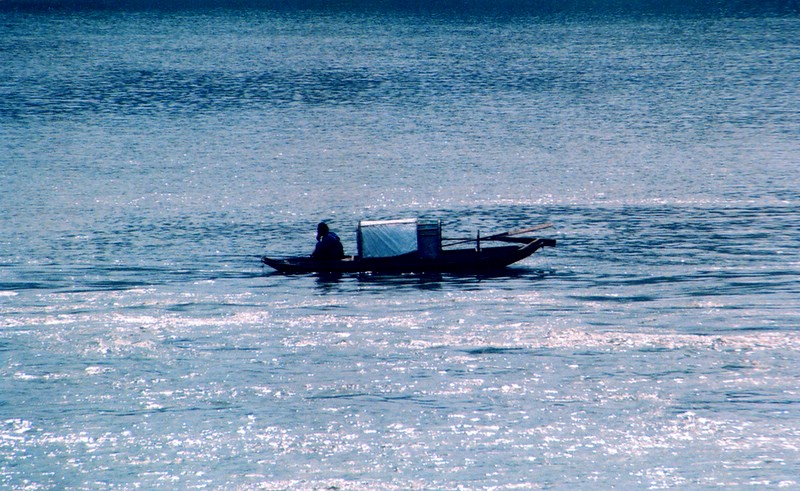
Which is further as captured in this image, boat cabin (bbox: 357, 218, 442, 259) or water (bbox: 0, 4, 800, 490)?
boat cabin (bbox: 357, 218, 442, 259)

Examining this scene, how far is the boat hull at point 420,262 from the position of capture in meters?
40.6

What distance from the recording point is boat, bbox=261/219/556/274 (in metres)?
40.1

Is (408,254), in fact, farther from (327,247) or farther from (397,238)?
(327,247)

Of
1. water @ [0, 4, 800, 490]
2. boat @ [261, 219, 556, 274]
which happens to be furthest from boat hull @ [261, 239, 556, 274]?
water @ [0, 4, 800, 490]

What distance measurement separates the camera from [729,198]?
56.1 metres

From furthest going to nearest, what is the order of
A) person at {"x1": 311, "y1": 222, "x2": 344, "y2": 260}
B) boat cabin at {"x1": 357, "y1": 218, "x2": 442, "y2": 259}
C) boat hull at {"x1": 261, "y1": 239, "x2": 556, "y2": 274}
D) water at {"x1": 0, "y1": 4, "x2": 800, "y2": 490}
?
boat hull at {"x1": 261, "y1": 239, "x2": 556, "y2": 274} → person at {"x1": 311, "y1": 222, "x2": 344, "y2": 260} → boat cabin at {"x1": 357, "y1": 218, "x2": 442, "y2": 259} → water at {"x1": 0, "y1": 4, "x2": 800, "y2": 490}

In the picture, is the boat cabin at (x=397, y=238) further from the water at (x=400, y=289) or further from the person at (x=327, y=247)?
the water at (x=400, y=289)

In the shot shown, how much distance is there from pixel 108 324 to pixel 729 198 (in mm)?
32552

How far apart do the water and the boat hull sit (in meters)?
0.53

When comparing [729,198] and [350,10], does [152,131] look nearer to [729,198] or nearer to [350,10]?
[729,198]

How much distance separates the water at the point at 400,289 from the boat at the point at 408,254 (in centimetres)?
61

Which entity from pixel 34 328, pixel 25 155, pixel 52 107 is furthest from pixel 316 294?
pixel 52 107

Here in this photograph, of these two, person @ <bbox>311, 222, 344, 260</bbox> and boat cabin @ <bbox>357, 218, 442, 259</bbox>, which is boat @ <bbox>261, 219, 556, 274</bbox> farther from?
person @ <bbox>311, 222, 344, 260</bbox>

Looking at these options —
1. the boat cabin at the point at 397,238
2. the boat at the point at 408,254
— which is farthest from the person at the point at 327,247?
the boat cabin at the point at 397,238
